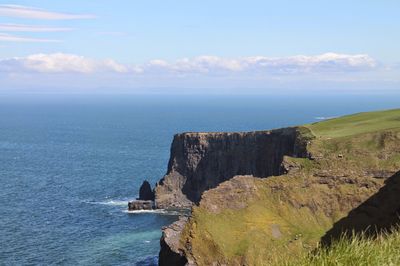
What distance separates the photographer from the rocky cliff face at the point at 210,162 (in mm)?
110000

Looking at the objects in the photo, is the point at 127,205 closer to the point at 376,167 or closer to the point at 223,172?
the point at 223,172

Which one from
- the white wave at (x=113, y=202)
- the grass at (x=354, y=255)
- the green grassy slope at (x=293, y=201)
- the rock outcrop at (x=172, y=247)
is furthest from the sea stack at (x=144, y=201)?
the grass at (x=354, y=255)

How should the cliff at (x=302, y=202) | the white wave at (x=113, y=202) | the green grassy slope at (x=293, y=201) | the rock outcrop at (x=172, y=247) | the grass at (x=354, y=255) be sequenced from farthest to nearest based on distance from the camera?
the white wave at (x=113, y=202)
the rock outcrop at (x=172, y=247)
the cliff at (x=302, y=202)
the green grassy slope at (x=293, y=201)
the grass at (x=354, y=255)

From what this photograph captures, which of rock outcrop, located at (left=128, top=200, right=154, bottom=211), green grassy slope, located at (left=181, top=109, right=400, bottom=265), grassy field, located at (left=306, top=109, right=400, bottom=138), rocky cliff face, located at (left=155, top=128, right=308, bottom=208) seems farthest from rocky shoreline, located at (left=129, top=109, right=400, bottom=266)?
rock outcrop, located at (left=128, top=200, right=154, bottom=211)

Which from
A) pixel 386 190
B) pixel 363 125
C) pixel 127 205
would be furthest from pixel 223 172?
pixel 386 190

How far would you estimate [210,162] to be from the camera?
12319cm

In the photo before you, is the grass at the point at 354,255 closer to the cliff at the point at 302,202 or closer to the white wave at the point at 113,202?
the cliff at the point at 302,202

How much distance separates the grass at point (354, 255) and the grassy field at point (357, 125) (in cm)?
7545

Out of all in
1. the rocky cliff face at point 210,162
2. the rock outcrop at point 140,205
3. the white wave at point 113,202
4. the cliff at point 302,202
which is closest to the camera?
the cliff at point 302,202

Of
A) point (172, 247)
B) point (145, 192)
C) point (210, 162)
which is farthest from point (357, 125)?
point (145, 192)

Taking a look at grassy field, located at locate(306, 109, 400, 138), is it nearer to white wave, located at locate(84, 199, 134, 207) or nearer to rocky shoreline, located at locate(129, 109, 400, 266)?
rocky shoreline, located at locate(129, 109, 400, 266)

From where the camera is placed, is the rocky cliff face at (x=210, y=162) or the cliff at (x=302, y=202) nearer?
the cliff at (x=302, y=202)

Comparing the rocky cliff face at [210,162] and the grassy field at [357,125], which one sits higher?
the grassy field at [357,125]

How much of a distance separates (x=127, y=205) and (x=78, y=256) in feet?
126
